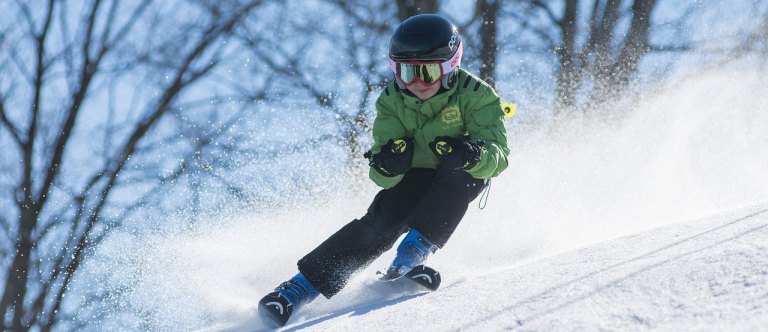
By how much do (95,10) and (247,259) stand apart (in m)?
7.25

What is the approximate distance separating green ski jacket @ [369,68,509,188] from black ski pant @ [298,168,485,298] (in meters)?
0.12

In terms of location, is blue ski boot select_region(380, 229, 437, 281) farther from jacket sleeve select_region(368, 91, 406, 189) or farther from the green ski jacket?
jacket sleeve select_region(368, 91, 406, 189)

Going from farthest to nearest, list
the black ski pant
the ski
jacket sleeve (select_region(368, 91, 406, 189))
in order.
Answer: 1. jacket sleeve (select_region(368, 91, 406, 189))
2. the black ski pant
3. the ski

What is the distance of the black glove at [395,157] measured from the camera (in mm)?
3287

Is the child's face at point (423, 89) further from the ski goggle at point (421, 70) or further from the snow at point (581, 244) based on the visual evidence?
the snow at point (581, 244)

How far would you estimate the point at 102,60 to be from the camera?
10523 mm

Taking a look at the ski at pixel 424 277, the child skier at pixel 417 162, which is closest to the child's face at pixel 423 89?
the child skier at pixel 417 162

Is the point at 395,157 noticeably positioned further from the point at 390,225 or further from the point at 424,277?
the point at 424,277

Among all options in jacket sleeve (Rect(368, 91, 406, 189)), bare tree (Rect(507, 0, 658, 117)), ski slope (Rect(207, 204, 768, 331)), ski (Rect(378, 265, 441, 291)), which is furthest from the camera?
bare tree (Rect(507, 0, 658, 117))

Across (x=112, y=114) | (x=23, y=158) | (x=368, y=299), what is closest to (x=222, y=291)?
(x=368, y=299)

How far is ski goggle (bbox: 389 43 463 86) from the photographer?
11.2 feet

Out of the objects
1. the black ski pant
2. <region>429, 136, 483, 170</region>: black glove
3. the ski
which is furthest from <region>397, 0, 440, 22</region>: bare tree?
the ski

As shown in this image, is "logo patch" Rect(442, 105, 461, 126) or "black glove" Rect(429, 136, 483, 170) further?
"logo patch" Rect(442, 105, 461, 126)

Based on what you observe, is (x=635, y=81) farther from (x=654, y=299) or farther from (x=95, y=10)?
(x=654, y=299)
